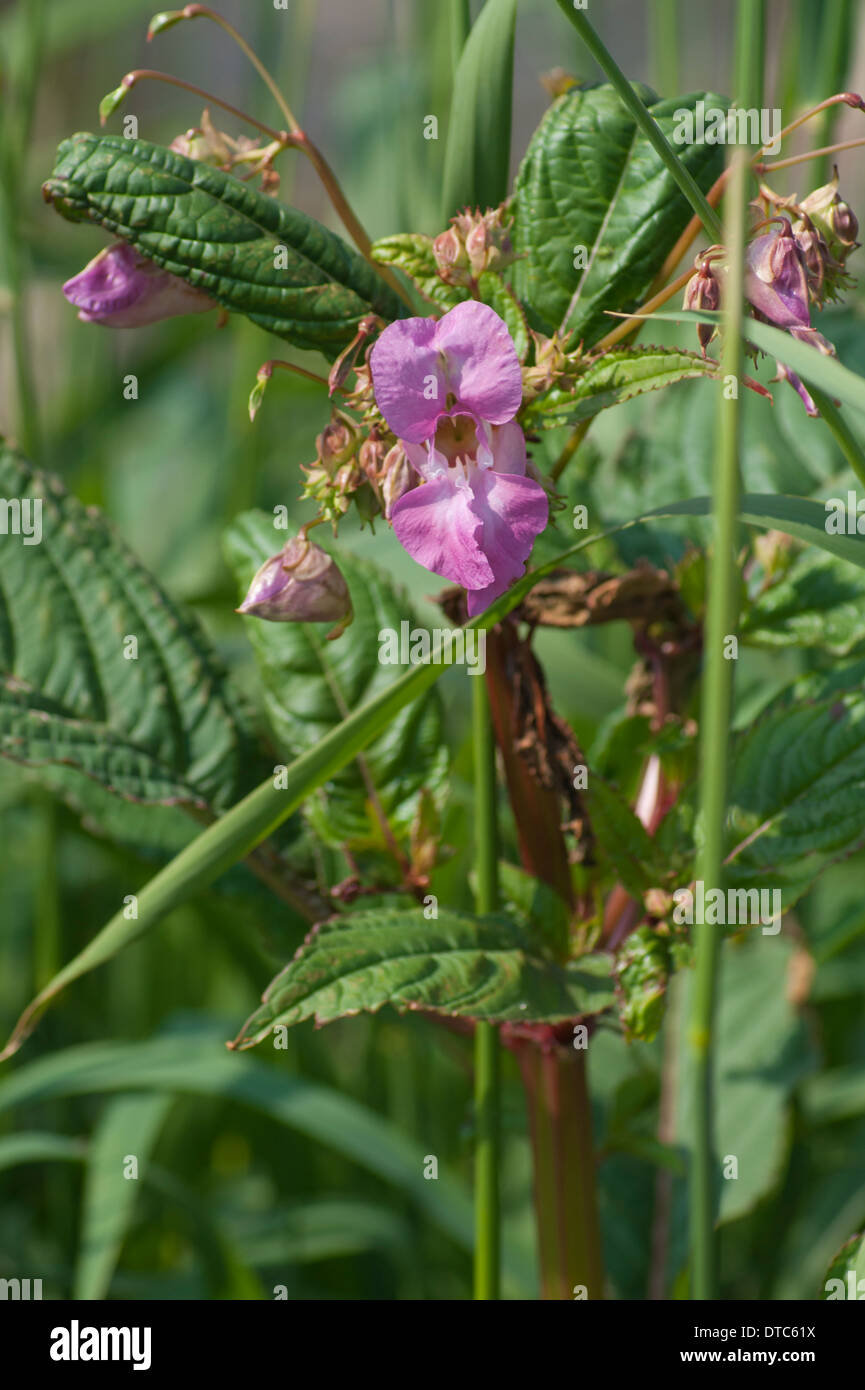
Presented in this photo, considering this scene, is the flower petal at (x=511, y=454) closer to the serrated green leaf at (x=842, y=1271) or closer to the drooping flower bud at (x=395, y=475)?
the drooping flower bud at (x=395, y=475)

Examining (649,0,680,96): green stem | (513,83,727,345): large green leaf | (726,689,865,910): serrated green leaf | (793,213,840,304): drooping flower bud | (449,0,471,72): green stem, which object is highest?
(649,0,680,96): green stem

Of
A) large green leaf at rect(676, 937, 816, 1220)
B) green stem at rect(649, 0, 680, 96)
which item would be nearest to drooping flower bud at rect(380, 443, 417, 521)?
large green leaf at rect(676, 937, 816, 1220)

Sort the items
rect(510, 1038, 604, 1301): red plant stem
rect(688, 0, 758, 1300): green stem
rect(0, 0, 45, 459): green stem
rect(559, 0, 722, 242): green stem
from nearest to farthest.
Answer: rect(688, 0, 758, 1300): green stem, rect(559, 0, 722, 242): green stem, rect(510, 1038, 604, 1301): red plant stem, rect(0, 0, 45, 459): green stem

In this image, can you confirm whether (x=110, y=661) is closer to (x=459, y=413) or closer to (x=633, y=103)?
(x=459, y=413)

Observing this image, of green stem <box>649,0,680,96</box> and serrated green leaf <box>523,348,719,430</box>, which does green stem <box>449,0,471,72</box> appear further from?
green stem <box>649,0,680,96</box>

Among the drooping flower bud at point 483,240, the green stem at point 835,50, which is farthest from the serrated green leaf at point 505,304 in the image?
the green stem at point 835,50

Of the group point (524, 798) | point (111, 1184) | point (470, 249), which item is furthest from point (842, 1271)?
point (111, 1184)
